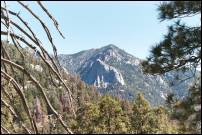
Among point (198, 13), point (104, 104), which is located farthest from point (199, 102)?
point (104, 104)

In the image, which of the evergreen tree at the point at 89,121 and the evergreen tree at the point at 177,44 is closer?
the evergreen tree at the point at 177,44

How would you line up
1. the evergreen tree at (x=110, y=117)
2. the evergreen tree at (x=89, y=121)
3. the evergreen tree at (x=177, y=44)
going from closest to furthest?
1. the evergreen tree at (x=177, y=44)
2. the evergreen tree at (x=89, y=121)
3. the evergreen tree at (x=110, y=117)

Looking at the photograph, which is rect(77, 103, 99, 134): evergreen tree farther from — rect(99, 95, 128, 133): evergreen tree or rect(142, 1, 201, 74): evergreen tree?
rect(142, 1, 201, 74): evergreen tree

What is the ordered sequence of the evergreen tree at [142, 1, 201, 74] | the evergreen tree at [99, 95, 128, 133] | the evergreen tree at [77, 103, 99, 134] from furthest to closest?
the evergreen tree at [99, 95, 128, 133], the evergreen tree at [77, 103, 99, 134], the evergreen tree at [142, 1, 201, 74]

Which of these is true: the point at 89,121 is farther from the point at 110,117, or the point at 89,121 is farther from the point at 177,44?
the point at 177,44

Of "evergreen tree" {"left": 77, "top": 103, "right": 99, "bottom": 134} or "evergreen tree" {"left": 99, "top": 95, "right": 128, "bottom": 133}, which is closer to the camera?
"evergreen tree" {"left": 77, "top": 103, "right": 99, "bottom": 134}

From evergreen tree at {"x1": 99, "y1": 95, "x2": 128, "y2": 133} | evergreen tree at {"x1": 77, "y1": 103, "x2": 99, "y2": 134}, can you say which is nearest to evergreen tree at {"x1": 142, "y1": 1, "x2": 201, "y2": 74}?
evergreen tree at {"x1": 77, "y1": 103, "x2": 99, "y2": 134}

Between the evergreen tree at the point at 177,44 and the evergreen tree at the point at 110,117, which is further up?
the evergreen tree at the point at 177,44

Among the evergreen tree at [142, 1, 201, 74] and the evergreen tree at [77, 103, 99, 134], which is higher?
the evergreen tree at [142, 1, 201, 74]

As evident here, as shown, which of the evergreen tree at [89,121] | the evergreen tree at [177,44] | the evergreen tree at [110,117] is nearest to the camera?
the evergreen tree at [177,44]

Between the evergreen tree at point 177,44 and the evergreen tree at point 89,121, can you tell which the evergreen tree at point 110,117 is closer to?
the evergreen tree at point 89,121

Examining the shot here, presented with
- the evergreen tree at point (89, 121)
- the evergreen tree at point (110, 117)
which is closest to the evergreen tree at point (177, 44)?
the evergreen tree at point (89, 121)

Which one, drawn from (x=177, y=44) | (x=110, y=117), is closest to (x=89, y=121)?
(x=110, y=117)

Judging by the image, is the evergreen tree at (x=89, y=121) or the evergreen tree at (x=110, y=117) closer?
the evergreen tree at (x=89, y=121)
